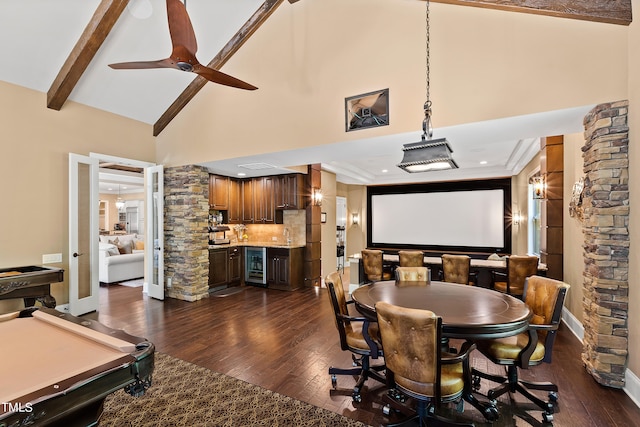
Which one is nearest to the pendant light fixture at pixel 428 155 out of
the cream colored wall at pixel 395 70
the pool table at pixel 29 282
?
the cream colored wall at pixel 395 70

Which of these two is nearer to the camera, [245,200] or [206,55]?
[206,55]

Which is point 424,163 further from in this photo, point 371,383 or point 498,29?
point 371,383


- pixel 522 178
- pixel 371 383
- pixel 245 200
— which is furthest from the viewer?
pixel 522 178

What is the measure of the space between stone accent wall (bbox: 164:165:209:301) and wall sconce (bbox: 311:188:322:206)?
2131 mm

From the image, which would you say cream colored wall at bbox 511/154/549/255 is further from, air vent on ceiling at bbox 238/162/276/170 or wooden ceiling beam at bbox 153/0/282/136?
wooden ceiling beam at bbox 153/0/282/136

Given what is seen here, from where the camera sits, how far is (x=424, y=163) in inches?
101

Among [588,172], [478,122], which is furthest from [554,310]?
[478,122]

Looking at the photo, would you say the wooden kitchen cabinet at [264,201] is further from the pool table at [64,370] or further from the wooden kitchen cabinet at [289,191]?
the pool table at [64,370]

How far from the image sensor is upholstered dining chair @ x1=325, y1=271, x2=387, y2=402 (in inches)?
96.6

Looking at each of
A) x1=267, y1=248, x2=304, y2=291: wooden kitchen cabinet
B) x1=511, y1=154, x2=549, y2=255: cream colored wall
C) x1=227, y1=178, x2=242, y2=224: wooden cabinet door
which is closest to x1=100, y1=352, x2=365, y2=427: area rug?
x1=267, y1=248, x2=304, y2=291: wooden kitchen cabinet

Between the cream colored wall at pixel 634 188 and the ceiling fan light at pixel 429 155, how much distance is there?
1.47 meters

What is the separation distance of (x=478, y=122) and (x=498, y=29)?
920mm

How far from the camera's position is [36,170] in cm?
434

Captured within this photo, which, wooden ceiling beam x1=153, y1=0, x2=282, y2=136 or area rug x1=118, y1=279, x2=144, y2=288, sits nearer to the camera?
wooden ceiling beam x1=153, y1=0, x2=282, y2=136
